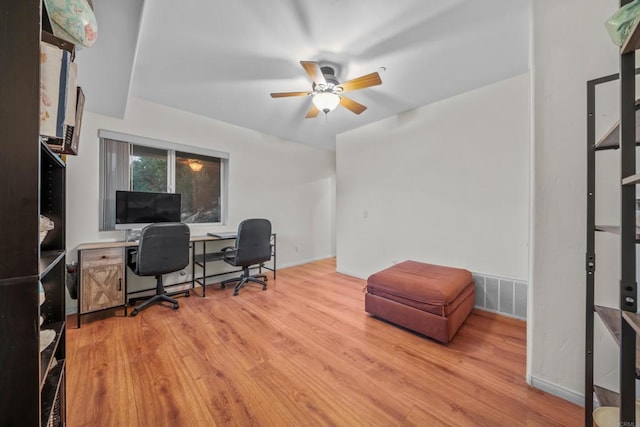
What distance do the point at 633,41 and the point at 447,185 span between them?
7.45ft

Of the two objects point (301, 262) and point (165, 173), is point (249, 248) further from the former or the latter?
point (301, 262)

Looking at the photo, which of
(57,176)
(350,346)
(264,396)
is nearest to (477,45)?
(350,346)

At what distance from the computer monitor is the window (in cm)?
20

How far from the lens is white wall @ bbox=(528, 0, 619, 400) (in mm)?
1311

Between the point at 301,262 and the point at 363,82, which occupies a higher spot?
the point at 363,82

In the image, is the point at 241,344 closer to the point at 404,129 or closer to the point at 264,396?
the point at 264,396

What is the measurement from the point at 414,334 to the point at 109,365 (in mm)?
2423

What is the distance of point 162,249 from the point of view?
2523 millimetres

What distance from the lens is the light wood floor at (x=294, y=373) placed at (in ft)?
4.32

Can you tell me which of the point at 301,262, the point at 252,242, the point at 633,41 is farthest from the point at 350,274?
the point at 633,41

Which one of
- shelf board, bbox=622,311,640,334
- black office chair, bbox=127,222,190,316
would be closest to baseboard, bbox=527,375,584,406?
shelf board, bbox=622,311,640,334

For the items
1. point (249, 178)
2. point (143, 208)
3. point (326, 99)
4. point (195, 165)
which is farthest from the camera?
point (249, 178)

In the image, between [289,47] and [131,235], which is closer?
[289,47]

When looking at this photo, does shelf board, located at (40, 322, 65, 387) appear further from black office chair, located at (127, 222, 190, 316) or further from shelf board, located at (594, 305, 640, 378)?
shelf board, located at (594, 305, 640, 378)
